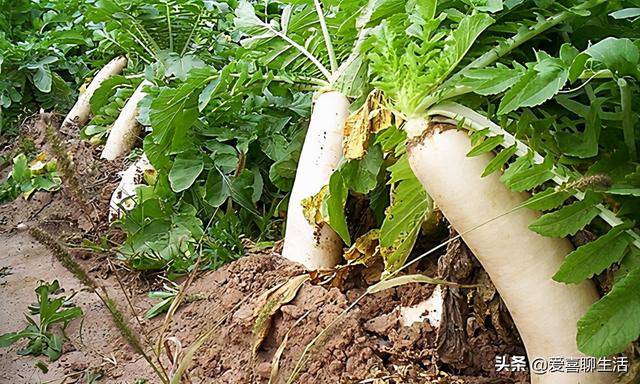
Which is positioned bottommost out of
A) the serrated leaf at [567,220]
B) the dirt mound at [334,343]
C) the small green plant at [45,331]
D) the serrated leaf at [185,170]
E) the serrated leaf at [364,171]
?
the small green plant at [45,331]

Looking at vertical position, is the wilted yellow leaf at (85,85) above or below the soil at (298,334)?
below

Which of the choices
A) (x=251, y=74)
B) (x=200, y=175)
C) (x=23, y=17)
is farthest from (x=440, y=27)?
(x=23, y=17)

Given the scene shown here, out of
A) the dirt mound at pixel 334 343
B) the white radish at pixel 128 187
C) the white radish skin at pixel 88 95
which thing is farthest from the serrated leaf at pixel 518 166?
the white radish skin at pixel 88 95

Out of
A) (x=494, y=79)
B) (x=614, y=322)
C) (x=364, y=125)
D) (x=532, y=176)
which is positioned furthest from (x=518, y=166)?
(x=364, y=125)

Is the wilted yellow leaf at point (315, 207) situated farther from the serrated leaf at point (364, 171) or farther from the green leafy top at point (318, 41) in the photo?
the green leafy top at point (318, 41)

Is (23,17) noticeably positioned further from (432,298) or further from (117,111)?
(432,298)

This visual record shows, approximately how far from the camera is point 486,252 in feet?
3.93

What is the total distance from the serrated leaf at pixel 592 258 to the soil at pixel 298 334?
0.27 m

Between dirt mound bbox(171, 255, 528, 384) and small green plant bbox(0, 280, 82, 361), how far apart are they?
30 centimetres

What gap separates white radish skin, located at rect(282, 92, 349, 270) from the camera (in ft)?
5.22

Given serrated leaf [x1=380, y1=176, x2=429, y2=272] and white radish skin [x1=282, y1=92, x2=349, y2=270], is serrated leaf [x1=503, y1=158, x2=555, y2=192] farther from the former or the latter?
white radish skin [x1=282, y1=92, x2=349, y2=270]

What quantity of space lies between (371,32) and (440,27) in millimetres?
168

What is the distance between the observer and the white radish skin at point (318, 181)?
1.59 m

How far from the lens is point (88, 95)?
3211 millimetres
